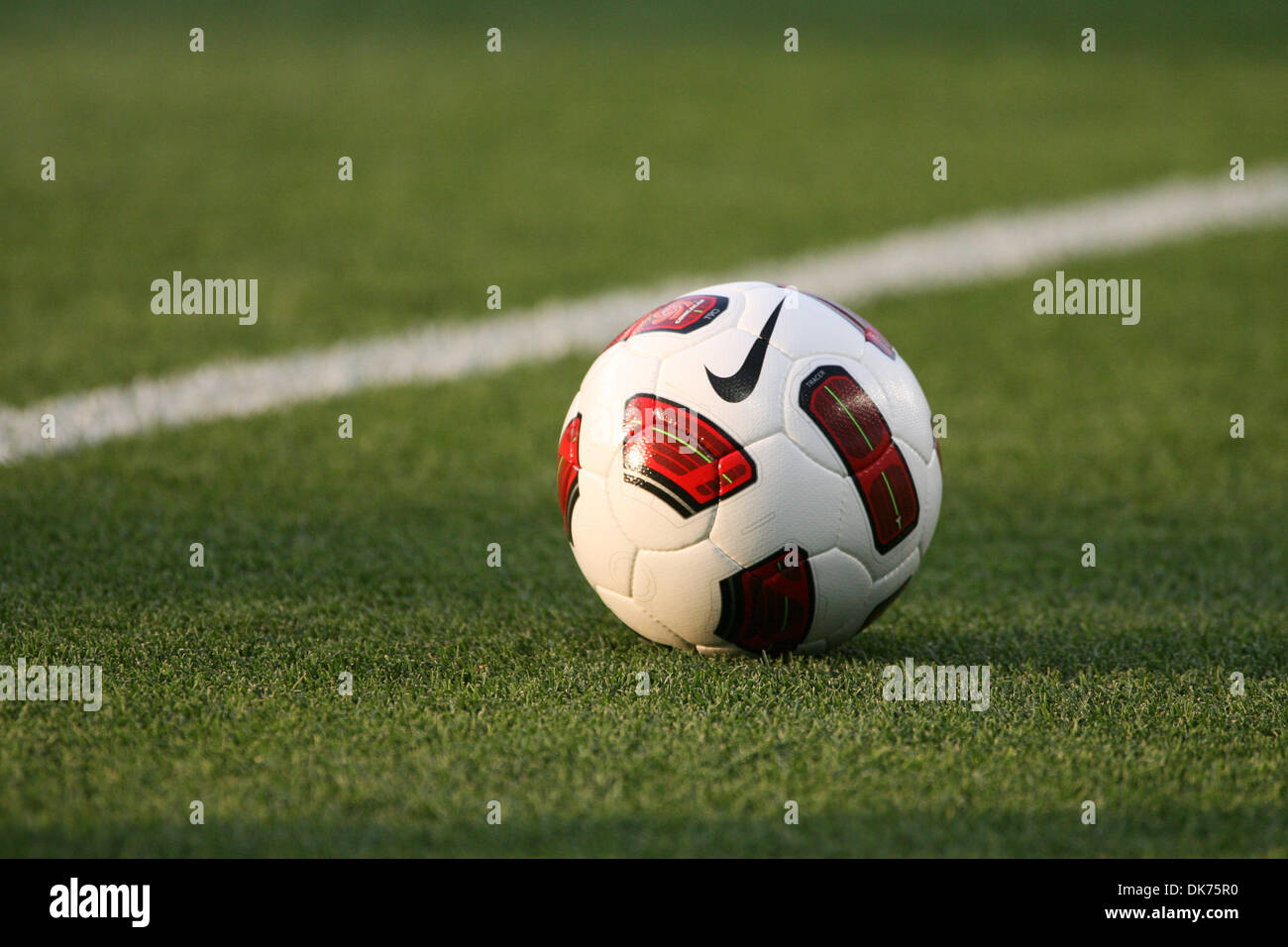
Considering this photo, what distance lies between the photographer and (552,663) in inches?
149

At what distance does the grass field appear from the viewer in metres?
3.02

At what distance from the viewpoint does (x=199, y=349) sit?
6930mm

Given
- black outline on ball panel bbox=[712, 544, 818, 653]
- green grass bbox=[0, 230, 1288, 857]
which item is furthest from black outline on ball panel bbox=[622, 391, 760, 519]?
green grass bbox=[0, 230, 1288, 857]

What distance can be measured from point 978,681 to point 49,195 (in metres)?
7.69

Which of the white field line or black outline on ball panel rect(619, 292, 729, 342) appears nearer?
black outline on ball panel rect(619, 292, 729, 342)

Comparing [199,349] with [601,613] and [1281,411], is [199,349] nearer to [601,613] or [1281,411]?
[601,613]

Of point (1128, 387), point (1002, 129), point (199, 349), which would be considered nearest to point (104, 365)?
point (199, 349)

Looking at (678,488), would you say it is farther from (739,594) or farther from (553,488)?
(553,488)

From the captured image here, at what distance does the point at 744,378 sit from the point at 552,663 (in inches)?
36.3

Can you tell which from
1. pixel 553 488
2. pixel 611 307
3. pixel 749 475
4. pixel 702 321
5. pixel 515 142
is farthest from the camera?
pixel 515 142

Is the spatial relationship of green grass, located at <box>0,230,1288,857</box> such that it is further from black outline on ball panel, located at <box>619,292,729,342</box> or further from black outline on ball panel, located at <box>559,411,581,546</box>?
black outline on ball panel, located at <box>619,292,729,342</box>

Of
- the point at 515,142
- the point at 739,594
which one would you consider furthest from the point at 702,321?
the point at 515,142

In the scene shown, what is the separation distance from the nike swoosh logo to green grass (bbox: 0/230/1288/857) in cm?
72

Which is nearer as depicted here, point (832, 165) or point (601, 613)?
point (601, 613)
